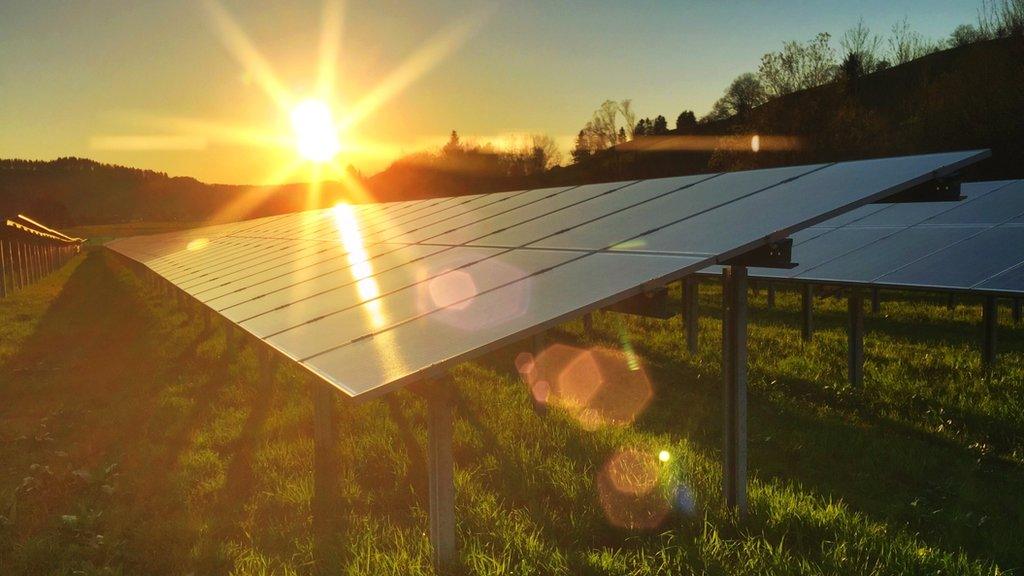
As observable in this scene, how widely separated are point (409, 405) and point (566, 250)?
4.60 metres

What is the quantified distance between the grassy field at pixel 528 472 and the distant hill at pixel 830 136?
3278 cm

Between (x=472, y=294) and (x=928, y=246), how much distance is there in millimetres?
10287

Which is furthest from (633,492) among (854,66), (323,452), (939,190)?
(854,66)

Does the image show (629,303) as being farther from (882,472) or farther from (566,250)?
(882,472)

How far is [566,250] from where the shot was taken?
21.8 ft

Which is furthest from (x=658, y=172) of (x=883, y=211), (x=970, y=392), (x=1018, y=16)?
(x=970, y=392)

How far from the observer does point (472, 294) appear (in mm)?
5664

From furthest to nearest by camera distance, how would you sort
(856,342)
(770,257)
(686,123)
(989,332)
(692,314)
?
1. (686,123)
2. (692,314)
3. (989,332)
4. (856,342)
5. (770,257)

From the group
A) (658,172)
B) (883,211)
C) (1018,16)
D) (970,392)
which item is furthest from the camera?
(658,172)

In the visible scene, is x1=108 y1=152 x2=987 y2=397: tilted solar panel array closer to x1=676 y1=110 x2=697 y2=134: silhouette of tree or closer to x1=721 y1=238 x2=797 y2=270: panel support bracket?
x1=721 y1=238 x2=797 y2=270: panel support bracket

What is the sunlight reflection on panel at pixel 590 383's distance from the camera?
9.50m

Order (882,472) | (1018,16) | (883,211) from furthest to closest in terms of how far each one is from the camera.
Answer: (1018,16) → (883,211) → (882,472)

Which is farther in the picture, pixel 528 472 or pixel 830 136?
pixel 830 136

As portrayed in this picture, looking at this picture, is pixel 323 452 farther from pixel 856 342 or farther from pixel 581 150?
pixel 581 150
